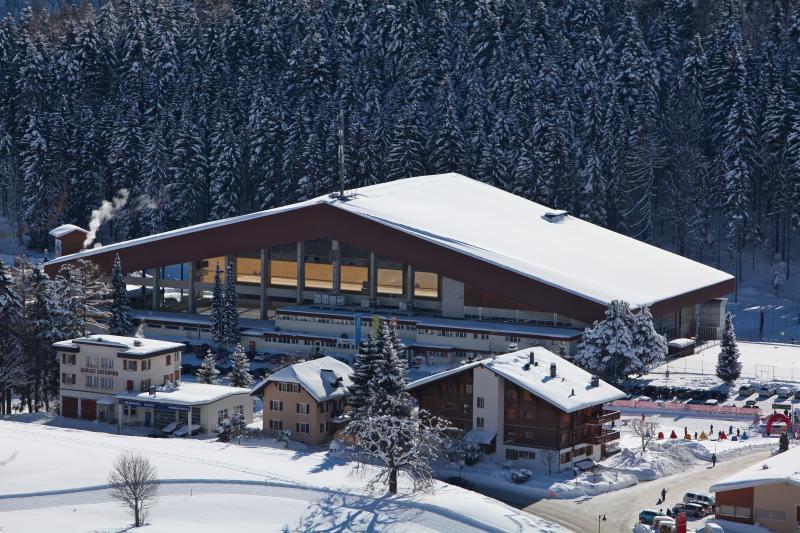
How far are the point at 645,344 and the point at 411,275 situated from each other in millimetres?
18056

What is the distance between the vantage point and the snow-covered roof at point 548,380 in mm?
71375

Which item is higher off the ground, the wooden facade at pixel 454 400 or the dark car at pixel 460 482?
the wooden facade at pixel 454 400

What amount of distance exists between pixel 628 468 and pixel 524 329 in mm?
22203

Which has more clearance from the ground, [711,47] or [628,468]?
[711,47]

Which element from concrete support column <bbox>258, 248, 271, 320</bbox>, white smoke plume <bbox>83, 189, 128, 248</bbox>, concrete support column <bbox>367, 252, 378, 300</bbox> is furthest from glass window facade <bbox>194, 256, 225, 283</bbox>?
white smoke plume <bbox>83, 189, 128, 248</bbox>

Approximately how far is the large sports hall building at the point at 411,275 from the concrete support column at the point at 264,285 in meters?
0.13

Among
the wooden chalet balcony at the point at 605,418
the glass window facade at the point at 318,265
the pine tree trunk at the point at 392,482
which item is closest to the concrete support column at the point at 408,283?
the glass window facade at the point at 318,265

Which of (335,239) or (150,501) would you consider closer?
(150,501)

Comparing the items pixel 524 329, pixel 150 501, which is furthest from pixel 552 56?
pixel 150 501

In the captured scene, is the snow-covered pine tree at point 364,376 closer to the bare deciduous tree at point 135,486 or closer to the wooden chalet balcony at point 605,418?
the wooden chalet balcony at point 605,418

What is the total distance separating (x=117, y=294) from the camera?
9681 centimetres

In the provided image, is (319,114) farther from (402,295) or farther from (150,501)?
(150,501)

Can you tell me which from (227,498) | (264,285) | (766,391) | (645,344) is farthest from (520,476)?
(264,285)

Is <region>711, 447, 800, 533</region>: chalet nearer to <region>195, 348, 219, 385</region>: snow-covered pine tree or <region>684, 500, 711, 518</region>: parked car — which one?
<region>684, 500, 711, 518</region>: parked car
